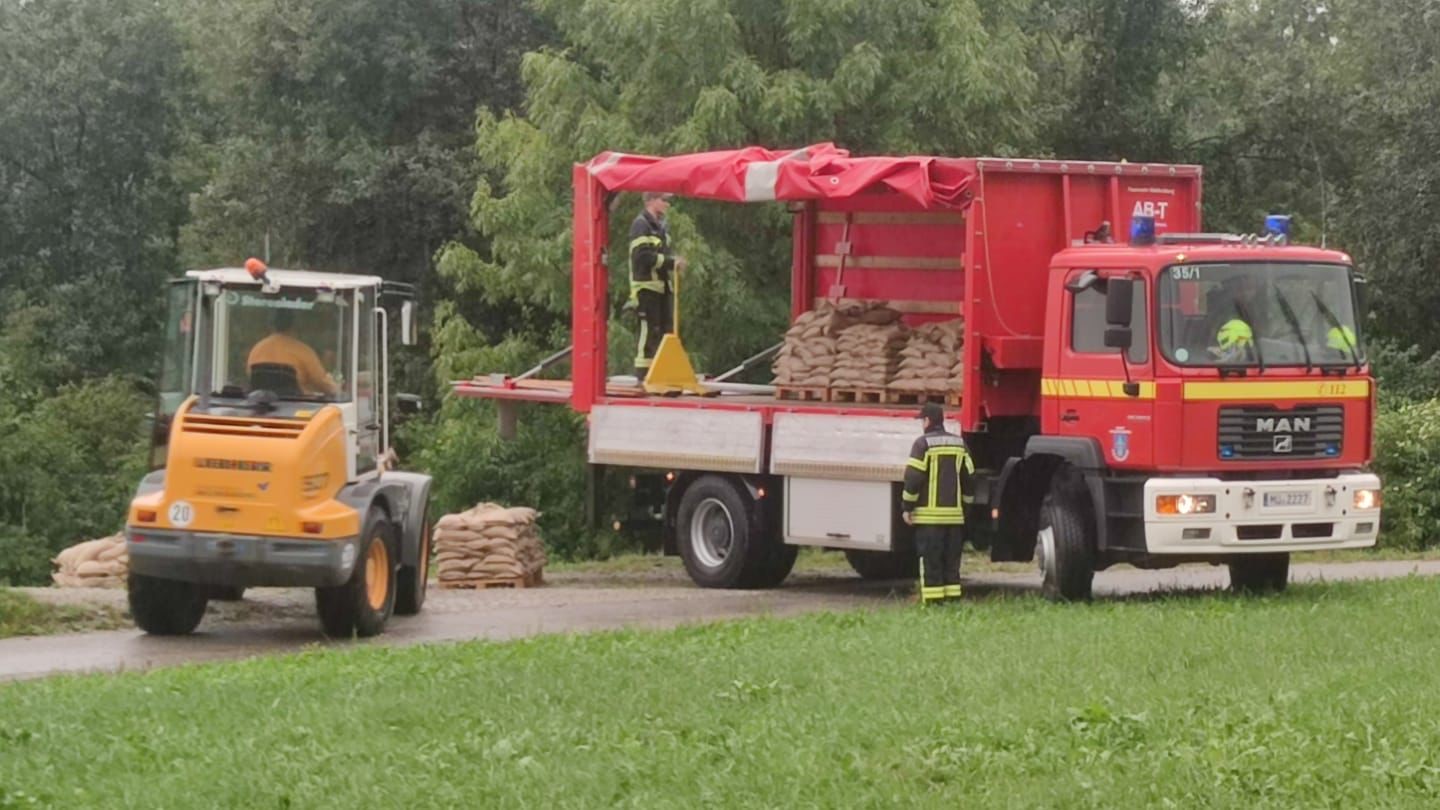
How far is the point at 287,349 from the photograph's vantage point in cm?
1684

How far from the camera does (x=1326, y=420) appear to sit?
17.3 metres

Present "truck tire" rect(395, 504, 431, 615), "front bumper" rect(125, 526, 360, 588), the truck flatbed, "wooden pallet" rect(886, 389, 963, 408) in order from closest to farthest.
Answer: "front bumper" rect(125, 526, 360, 588), "truck tire" rect(395, 504, 431, 615), "wooden pallet" rect(886, 389, 963, 408), the truck flatbed

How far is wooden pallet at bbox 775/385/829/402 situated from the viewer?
20.5m

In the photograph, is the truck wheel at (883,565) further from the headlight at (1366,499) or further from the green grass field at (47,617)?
the green grass field at (47,617)

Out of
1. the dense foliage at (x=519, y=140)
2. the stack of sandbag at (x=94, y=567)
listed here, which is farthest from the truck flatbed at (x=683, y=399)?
the dense foliage at (x=519, y=140)

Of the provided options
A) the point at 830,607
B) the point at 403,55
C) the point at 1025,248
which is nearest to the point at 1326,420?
the point at 1025,248

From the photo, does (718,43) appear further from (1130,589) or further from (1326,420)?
(1326,420)

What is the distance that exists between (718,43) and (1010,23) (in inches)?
170

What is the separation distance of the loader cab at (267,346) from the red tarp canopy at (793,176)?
422cm

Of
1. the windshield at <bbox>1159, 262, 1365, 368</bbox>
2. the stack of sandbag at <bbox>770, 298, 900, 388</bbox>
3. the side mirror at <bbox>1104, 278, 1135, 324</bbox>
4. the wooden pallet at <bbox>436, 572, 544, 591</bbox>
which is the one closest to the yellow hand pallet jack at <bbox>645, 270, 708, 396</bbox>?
the stack of sandbag at <bbox>770, 298, 900, 388</bbox>

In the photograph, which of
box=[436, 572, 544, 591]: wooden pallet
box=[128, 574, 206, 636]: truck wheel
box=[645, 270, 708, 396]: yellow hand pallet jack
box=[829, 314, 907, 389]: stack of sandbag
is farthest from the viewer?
box=[436, 572, 544, 591]: wooden pallet

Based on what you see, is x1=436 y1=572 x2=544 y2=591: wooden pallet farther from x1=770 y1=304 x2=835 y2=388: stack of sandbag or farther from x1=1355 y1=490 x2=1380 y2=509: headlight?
x1=1355 y1=490 x2=1380 y2=509: headlight

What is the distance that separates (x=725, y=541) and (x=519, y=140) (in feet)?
39.4

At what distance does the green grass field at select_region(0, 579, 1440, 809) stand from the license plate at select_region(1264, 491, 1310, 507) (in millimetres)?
1832
